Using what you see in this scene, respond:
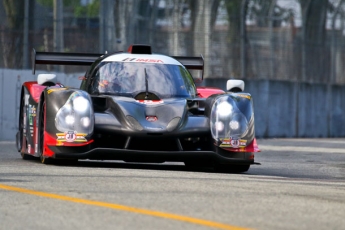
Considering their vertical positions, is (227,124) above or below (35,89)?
below

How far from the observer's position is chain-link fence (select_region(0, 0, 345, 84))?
21609 millimetres

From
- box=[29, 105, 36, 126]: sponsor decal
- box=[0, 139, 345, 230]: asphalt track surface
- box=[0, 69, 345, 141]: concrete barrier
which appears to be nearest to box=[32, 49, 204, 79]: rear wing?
box=[29, 105, 36, 126]: sponsor decal

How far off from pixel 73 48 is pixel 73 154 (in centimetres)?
1146

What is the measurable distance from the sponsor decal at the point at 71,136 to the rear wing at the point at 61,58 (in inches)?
110

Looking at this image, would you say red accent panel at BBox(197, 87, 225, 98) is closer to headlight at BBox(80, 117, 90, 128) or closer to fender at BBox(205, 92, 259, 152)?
fender at BBox(205, 92, 259, 152)

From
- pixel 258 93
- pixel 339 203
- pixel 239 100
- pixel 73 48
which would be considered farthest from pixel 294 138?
pixel 339 203

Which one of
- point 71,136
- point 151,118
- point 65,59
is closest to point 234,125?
point 151,118

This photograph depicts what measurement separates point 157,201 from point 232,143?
13.5 ft

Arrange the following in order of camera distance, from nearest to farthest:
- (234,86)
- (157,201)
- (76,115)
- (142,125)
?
(157,201) < (142,125) < (76,115) < (234,86)

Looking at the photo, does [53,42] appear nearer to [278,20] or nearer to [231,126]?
→ [278,20]

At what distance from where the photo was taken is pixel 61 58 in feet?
46.1

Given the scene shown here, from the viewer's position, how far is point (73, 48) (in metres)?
22.5

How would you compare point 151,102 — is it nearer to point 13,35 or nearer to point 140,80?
point 140,80

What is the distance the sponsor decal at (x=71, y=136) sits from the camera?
1116 centimetres
